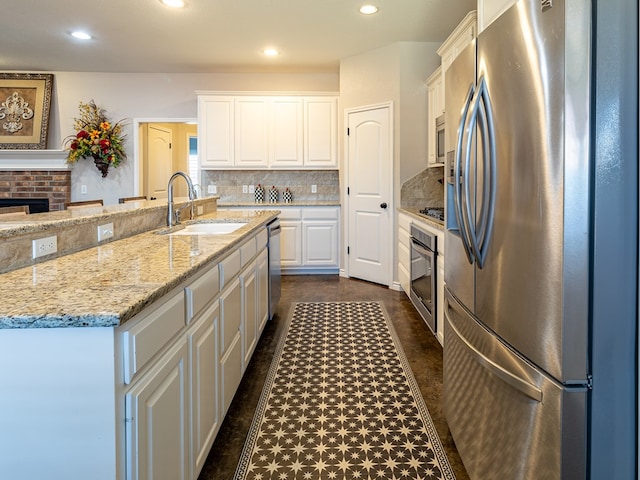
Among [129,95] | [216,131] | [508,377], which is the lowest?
[508,377]

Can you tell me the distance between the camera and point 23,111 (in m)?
5.95

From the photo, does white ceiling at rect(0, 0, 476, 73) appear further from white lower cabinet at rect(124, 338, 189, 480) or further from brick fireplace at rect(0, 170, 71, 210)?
white lower cabinet at rect(124, 338, 189, 480)

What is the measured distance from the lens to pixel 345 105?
532 centimetres

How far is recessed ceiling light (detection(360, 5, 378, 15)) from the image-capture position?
3820 mm

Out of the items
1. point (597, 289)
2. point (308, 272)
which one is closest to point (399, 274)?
point (308, 272)

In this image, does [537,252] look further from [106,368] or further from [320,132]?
[320,132]

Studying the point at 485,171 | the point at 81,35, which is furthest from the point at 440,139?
the point at 81,35

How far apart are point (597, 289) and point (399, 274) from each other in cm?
358

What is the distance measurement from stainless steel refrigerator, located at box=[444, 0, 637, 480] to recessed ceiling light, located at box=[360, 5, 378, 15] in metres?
2.61

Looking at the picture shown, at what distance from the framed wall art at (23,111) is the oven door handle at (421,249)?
5.15 metres

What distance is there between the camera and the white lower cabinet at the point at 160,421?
999mm

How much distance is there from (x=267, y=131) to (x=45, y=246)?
14.2ft

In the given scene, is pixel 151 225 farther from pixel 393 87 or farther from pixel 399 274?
pixel 393 87

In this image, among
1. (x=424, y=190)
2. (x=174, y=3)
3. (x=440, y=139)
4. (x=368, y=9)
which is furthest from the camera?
(x=424, y=190)
